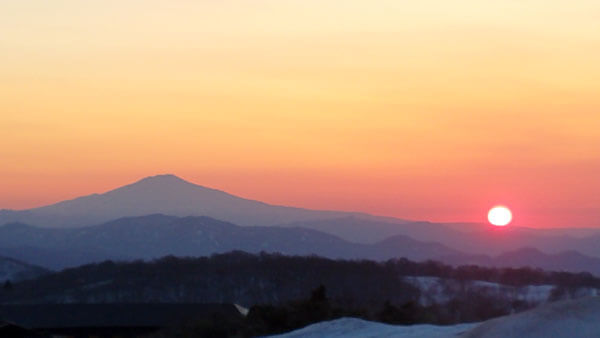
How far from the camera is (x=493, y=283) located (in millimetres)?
107562

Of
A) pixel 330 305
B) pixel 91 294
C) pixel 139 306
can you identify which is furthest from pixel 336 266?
pixel 330 305

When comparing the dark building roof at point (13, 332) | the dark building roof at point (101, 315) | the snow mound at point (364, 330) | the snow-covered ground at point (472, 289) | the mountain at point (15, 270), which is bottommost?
the snow mound at point (364, 330)

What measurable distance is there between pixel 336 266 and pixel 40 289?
27.6m

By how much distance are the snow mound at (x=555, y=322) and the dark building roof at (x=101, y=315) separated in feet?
119

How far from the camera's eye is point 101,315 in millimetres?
57594

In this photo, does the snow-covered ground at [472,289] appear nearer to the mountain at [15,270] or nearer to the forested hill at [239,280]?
the forested hill at [239,280]

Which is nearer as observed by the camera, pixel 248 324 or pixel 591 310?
pixel 591 310

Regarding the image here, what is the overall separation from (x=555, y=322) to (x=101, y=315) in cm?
4436

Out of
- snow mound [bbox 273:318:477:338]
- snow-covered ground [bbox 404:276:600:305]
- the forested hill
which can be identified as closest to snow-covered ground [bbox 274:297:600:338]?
snow mound [bbox 273:318:477:338]

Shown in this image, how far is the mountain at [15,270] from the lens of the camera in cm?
14088

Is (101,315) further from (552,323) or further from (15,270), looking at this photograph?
(15,270)

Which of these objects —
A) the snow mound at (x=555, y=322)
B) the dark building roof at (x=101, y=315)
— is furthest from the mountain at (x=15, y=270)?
the snow mound at (x=555, y=322)

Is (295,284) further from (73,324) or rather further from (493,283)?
(73,324)

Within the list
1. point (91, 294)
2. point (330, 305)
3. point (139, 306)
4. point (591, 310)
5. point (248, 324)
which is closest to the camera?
point (591, 310)
